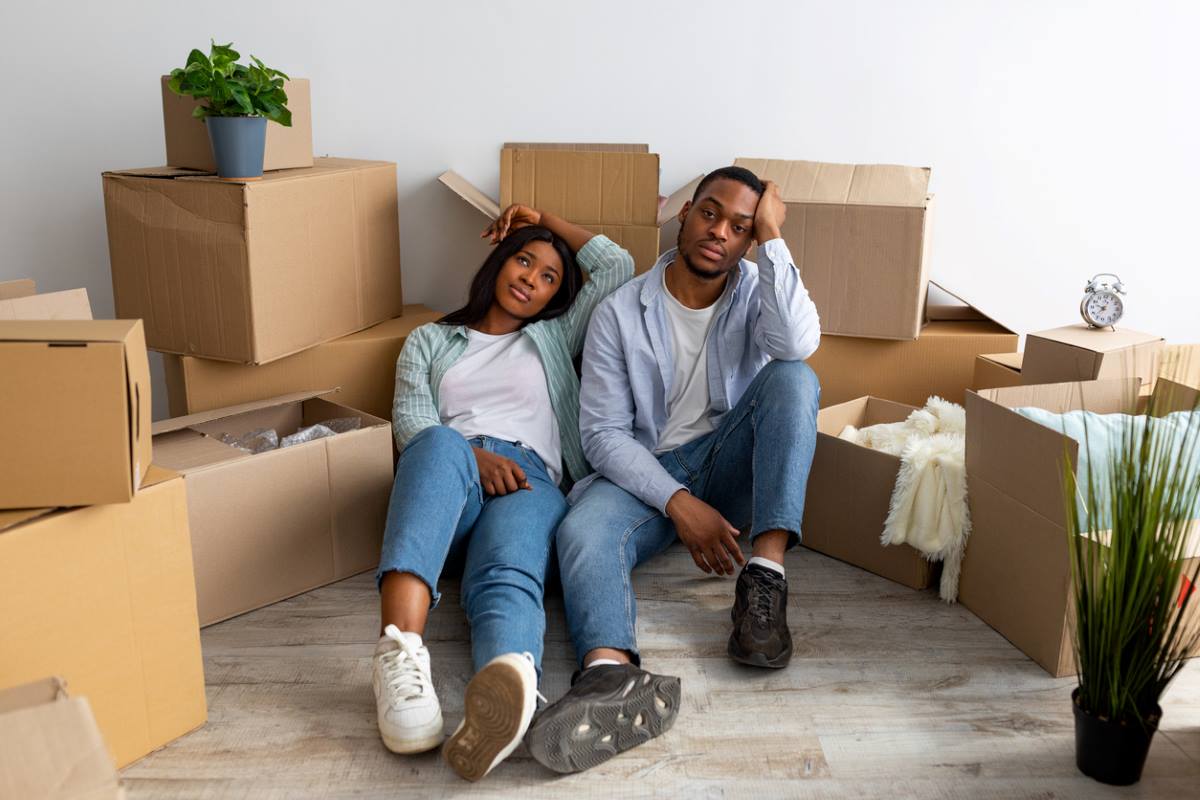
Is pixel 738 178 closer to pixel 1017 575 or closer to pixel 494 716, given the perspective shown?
pixel 1017 575

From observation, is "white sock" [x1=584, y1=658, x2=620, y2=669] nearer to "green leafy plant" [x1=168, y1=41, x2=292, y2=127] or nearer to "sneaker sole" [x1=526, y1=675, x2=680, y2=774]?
"sneaker sole" [x1=526, y1=675, x2=680, y2=774]

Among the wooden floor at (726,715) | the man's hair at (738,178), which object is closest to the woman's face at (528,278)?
the man's hair at (738,178)

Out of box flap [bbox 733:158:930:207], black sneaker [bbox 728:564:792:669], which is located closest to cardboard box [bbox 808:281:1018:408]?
box flap [bbox 733:158:930:207]

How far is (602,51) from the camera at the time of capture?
7.99ft

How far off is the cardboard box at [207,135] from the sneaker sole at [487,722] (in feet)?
4.03

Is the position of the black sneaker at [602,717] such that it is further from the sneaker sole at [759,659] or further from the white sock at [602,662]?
the sneaker sole at [759,659]

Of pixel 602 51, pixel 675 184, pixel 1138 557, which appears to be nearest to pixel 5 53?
pixel 602 51

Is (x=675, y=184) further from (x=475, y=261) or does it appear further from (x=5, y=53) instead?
(x=5, y=53)

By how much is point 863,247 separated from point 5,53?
201 centimetres

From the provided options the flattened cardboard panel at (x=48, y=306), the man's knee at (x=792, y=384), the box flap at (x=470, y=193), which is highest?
the box flap at (x=470, y=193)

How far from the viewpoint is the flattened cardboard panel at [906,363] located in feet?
7.64

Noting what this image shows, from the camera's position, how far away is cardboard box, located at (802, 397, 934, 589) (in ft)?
6.41

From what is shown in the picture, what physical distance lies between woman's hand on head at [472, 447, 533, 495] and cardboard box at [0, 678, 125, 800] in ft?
3.12

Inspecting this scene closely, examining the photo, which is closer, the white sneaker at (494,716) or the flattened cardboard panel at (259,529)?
the white sneaker at (494,716)
